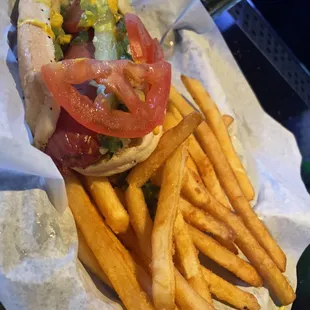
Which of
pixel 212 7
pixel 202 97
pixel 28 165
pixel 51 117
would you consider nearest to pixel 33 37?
pixel 51 117

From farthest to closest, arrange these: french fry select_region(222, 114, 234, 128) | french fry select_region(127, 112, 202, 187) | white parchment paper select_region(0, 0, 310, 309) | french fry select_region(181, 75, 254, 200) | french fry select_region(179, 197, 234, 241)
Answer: french fry select_region(222, 114, 234, 128) < french fry select_region(181, 75, 254, 200) < french fry select_region(179, 197, 234, 241) < french fry select_region(127, 112, 202, 187) < white parchment paper select_region(0, 0, 310, 309)

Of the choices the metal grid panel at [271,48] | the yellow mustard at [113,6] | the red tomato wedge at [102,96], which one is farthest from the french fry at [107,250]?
the metal grid panel at [271,48]

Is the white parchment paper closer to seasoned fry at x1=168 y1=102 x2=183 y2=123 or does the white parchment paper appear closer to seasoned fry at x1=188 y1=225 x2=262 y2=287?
seasoned fry at x1=188 y1=225 x2=262 y2=287

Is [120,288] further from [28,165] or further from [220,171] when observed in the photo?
[220,171]

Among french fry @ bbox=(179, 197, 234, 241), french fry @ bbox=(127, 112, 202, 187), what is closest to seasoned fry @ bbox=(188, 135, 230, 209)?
french fry @ bbox=(179, 197, 234, 241)

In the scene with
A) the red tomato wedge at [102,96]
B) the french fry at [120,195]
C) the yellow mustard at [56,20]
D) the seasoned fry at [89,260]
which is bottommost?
the seasoned fry at [89,260]

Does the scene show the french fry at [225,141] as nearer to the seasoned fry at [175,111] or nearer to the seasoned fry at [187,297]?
the seasoned fry at [175,111]

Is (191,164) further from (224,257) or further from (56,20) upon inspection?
(56,20)
